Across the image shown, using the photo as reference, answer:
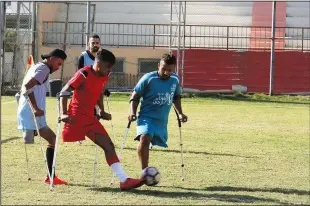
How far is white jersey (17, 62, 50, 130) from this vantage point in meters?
10.1

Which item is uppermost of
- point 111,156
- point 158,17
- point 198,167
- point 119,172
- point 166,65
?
point 158,17

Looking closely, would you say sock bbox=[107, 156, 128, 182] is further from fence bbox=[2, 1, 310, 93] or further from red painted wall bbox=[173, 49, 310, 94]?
red painted wall bbox=[173, 49, 310, 94]

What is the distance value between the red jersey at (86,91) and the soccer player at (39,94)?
533mm

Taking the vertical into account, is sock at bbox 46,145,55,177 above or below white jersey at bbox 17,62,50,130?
below

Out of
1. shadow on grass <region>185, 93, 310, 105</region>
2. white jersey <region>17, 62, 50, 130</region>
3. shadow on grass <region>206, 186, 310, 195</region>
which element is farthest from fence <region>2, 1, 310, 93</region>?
shadow on grass <region>206, 186, 310, 195</region>

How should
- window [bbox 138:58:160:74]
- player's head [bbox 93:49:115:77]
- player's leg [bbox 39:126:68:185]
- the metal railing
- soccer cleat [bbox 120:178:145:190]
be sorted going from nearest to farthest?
1. soccer cleat [bbox 120:178:145:190]
2. player's head [bbox 93:49:115:77]
3. player's leg [bbox 39:126:68:185]
4. the metal railing
5. window [bbox 138:58:160:74]

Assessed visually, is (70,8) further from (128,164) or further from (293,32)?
(128,164)

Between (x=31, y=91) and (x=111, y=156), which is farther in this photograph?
(x=31, y=91)

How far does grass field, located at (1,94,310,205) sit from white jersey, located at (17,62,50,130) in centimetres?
71

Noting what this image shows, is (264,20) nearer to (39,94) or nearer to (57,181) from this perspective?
(39,94)

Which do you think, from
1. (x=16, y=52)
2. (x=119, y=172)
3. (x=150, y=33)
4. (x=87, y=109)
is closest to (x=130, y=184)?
(x=119, y=172)

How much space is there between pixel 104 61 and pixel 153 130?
1.29 meters

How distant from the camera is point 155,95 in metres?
10.2

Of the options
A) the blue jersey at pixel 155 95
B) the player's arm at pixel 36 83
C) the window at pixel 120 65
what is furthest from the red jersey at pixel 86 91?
the window at pixel 120 65
